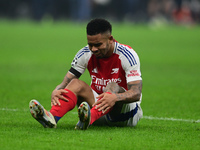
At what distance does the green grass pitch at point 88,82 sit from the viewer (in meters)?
5.59

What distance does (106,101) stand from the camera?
243 inches

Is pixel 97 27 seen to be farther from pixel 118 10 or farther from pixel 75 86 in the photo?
pixel 118 10

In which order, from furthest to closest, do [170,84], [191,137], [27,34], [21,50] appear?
[27,34] < [21,50] < [170,84] < [191,137]

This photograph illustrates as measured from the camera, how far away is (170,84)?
40.0 ft

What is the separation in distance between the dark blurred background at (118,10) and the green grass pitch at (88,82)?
18517mm

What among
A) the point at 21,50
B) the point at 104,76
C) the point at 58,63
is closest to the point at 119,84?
the point at 104,76

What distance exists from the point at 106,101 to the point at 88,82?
19.6 feet

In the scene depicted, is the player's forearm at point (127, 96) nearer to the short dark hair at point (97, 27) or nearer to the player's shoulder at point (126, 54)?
the player's shoulder at point (126, 54)

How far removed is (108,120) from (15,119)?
1291mm

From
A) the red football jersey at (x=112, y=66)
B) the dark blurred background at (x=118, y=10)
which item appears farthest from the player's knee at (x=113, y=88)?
the dark blurred background at (x=118, y=10)

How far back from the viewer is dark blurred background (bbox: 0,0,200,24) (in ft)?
134

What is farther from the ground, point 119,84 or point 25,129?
point 119,84

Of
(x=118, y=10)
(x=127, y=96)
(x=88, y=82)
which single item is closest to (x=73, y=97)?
(x=127, y=96)

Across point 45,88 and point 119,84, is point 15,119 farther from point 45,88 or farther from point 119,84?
point 45,88
